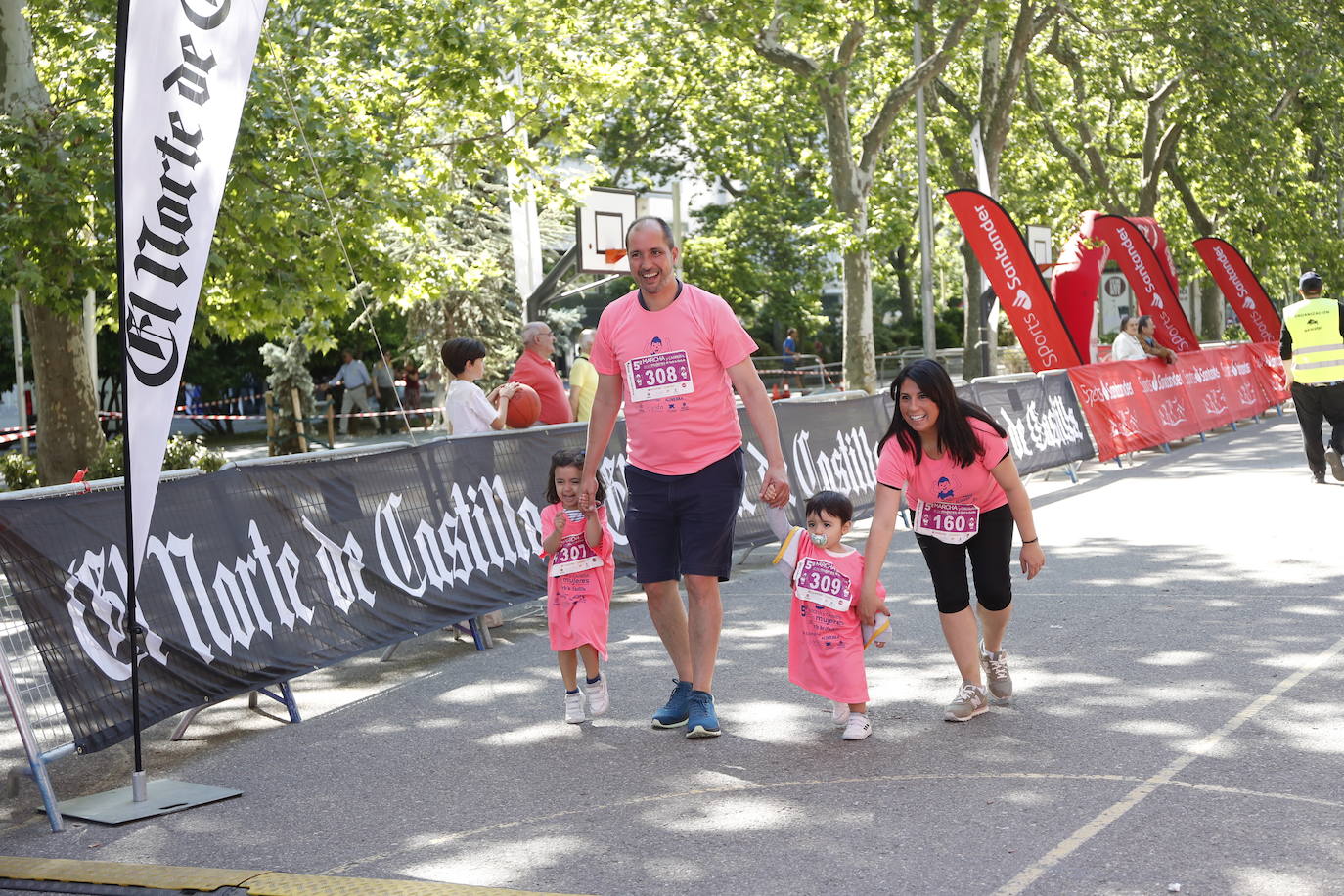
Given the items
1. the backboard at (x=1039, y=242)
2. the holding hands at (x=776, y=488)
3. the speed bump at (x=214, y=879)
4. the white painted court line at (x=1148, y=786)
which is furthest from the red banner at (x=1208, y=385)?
the speed bump at (x=214, y=879)

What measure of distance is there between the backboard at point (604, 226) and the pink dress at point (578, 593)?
9.25 m

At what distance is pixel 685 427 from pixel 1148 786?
2.26 metres

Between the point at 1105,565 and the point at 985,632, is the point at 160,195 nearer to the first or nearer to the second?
the point at 985,632

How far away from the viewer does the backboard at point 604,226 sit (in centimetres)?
1627

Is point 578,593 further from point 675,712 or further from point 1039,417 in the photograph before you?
point 1039,417

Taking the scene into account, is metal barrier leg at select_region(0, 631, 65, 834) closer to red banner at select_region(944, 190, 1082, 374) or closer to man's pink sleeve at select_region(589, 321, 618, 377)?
man's pink sleeve at select_region(589, 321, 618, 377)

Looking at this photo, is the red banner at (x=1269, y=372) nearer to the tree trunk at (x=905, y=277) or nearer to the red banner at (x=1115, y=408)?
the red banner at (x=1115, y=408)

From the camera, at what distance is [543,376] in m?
10.6

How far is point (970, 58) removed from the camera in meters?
33.8

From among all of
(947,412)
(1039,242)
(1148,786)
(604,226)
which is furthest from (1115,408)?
(1148,786)

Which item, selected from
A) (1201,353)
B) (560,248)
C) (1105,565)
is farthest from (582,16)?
(1105,565)

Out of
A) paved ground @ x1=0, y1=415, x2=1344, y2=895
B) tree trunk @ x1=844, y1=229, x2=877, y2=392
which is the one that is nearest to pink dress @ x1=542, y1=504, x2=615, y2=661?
paved ground @ x1=0, y1=415, x2=1344, y2=895

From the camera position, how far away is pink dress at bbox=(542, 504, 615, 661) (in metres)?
6.79

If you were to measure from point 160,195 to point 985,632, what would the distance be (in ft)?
12.3
